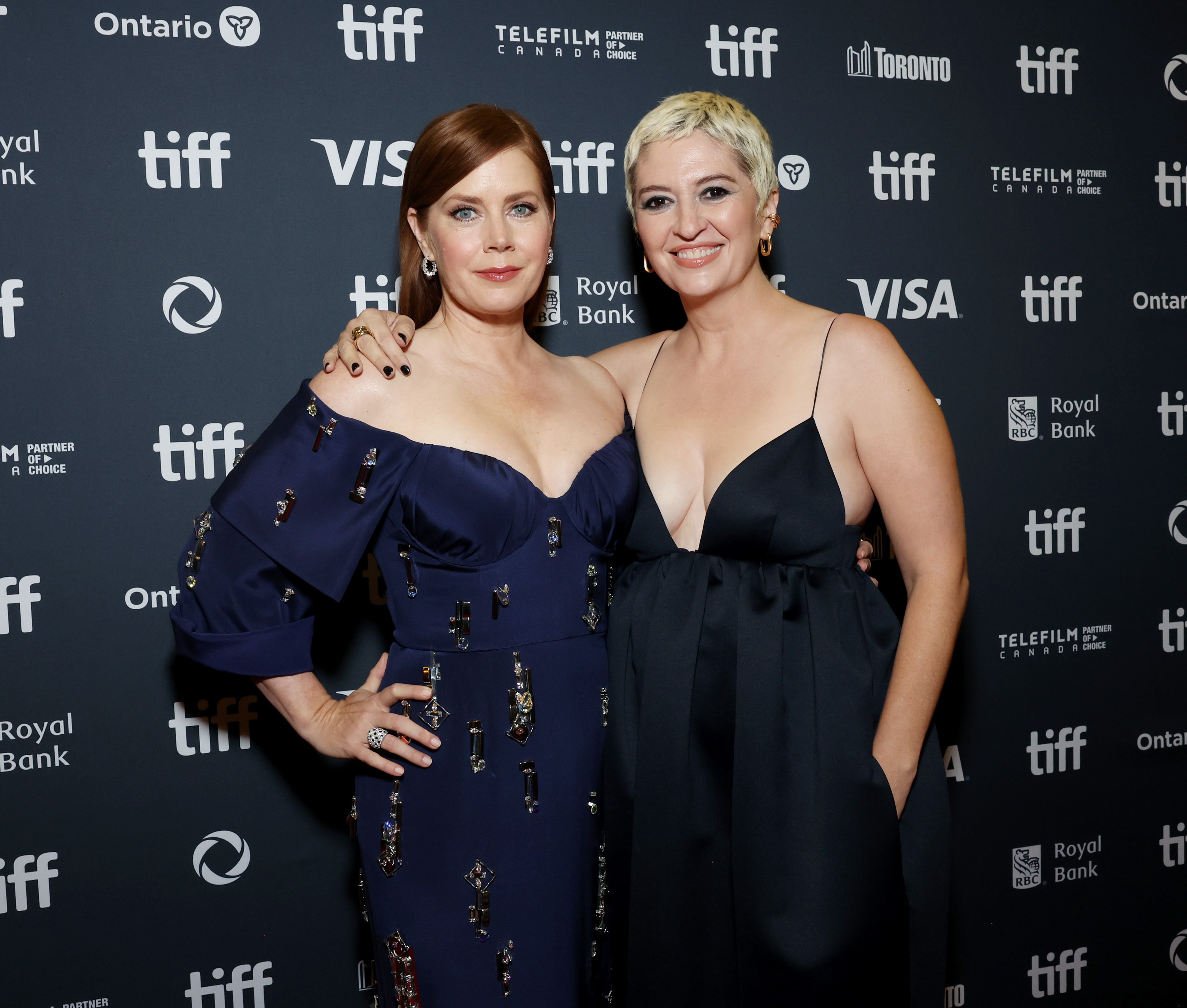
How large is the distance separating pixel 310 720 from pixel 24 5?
5.37 feet

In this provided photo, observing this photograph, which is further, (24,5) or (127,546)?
(127,546)

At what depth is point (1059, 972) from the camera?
287 cm

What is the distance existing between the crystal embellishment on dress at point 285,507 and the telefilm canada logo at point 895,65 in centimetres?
188

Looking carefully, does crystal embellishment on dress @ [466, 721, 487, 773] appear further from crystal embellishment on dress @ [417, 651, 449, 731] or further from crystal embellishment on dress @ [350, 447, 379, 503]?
crystal embellishment on dress @ [350, 447, 379, 503]

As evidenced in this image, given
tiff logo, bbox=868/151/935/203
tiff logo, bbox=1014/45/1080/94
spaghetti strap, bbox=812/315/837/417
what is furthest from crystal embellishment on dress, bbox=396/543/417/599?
tiff logo, bbox=1014/45/1080/94

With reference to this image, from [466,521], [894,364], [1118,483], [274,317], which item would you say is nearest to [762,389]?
[894,364]

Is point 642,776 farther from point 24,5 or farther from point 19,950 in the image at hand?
point 24,5

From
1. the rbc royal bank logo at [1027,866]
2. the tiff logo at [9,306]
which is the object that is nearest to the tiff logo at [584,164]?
the tiff logo at [9,306]

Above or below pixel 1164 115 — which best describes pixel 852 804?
below

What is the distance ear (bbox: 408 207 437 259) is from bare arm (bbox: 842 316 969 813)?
78 centimetres

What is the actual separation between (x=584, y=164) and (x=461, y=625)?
1296mm

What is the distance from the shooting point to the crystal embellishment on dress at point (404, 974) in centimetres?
167

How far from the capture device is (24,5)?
2.05m

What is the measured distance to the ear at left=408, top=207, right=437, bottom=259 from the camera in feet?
5.83
